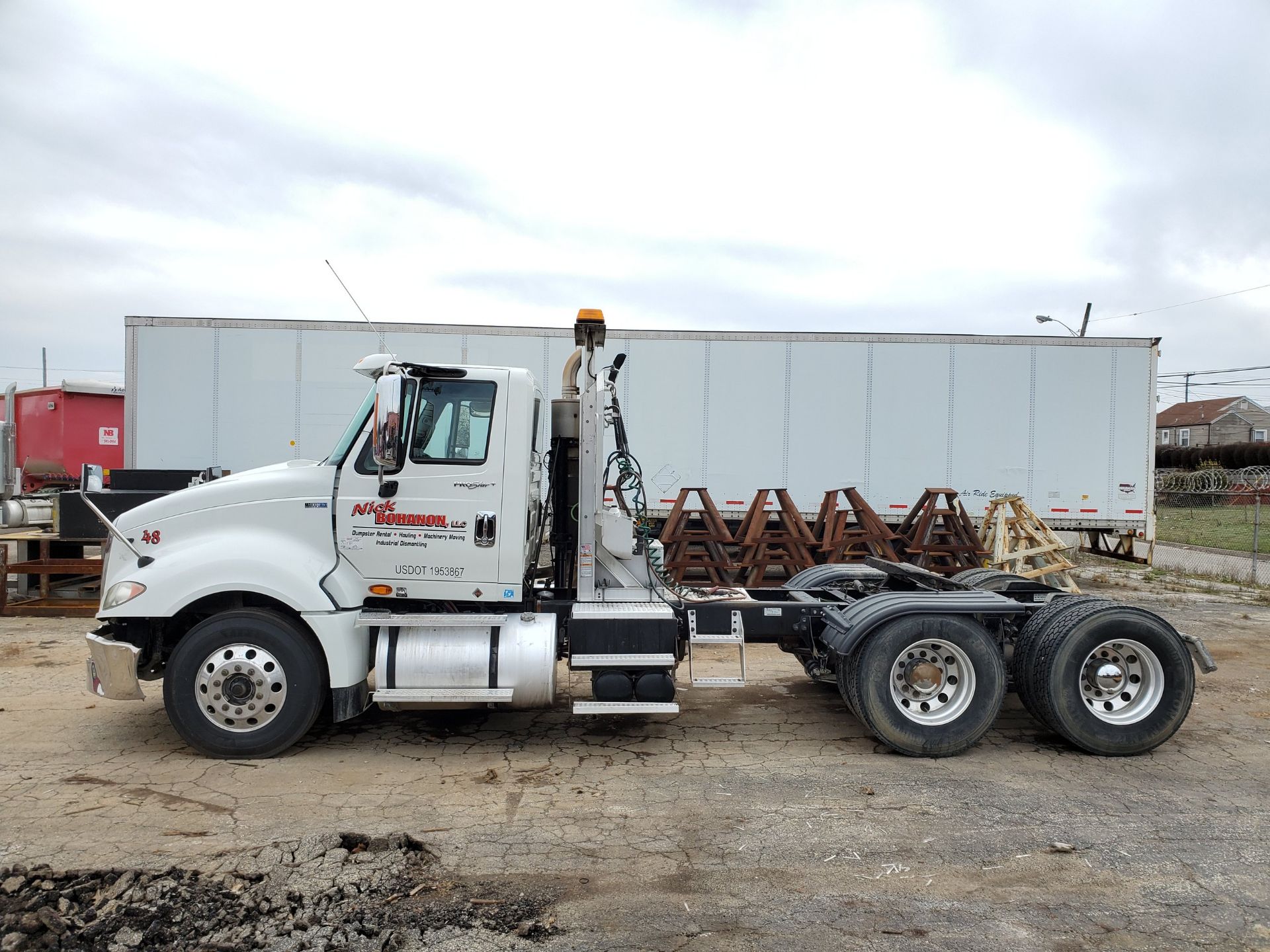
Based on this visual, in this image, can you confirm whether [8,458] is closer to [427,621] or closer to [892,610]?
[427,621]

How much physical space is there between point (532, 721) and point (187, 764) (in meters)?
2.29

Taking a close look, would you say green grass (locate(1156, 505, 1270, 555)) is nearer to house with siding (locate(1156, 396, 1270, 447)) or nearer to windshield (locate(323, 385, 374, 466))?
windshield (locate(323, 385, 374, 466))

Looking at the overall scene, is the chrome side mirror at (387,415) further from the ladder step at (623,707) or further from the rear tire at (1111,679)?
the rear tire at (1111,679)

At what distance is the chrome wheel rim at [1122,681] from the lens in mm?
5586

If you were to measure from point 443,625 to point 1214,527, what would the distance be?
30.5 meters

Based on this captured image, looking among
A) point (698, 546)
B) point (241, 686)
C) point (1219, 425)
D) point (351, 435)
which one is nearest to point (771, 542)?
point (698, 546)

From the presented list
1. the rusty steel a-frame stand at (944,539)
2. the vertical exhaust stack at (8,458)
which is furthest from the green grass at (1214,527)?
the vertical exhaust stack at (8,458)

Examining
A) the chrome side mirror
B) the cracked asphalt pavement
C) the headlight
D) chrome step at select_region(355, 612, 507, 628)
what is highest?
the chrome side mirror

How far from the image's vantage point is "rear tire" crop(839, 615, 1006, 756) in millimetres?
5430

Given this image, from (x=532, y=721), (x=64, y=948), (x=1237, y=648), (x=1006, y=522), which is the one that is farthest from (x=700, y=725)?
(x=1006, y=522)

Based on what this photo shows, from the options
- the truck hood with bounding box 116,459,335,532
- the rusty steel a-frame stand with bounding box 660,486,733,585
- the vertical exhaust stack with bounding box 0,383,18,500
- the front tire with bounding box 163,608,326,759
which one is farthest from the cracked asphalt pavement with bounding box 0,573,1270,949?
the vertical exhaust stack with bounding box 0,383,18,500

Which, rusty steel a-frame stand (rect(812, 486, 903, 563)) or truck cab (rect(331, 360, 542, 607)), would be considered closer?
truck cab (rect(331, 360, 542, 607))

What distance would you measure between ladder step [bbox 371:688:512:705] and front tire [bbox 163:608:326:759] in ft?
1.50

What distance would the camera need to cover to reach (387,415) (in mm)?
4926
